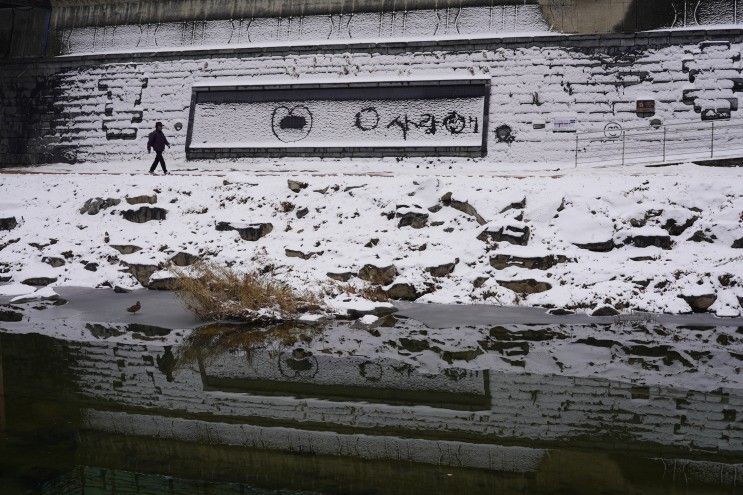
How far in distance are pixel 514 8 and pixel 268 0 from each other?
23.6 feet

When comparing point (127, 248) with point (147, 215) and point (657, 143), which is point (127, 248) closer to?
point (147, 215)

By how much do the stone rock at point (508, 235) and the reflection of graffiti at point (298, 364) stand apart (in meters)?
5.80

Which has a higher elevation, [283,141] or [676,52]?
[676,52]

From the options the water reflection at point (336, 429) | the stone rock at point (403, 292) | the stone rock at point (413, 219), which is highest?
the stone rock at point (413, 219)

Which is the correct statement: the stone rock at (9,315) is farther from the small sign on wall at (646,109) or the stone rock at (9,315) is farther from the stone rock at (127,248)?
the small sign on wall at (646,109)

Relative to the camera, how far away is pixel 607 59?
2041 centimetres

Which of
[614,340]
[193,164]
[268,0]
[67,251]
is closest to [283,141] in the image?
[193,164]

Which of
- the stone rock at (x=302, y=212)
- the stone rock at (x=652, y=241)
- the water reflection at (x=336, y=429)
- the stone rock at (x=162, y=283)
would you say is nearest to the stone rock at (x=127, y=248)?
the stone rock at (x=162, y=283)

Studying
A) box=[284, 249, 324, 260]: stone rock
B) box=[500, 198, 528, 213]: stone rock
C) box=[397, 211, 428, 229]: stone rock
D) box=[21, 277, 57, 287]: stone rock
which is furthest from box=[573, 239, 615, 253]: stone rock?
box=[21, 277, 57, 287]: stone rock

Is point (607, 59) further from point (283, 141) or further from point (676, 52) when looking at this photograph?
point (283, 141)

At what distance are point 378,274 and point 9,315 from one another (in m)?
6.34

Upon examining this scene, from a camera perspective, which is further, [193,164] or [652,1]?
[193,164]

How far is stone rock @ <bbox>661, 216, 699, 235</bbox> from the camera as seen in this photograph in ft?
47.9

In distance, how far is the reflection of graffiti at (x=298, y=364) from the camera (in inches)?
379
